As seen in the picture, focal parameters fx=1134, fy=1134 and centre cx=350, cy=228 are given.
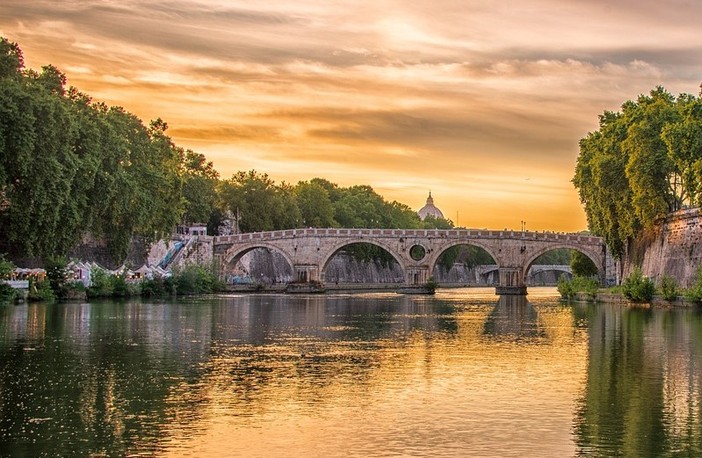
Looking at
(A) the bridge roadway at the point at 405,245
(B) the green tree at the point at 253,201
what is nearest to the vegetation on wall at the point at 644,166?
(A) the bridge roadway at the point at 405,245

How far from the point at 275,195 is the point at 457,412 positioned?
91.4 metres

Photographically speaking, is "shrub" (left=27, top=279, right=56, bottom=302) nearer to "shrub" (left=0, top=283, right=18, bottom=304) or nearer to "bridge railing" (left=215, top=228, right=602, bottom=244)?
"shrub" (left=0, top=283, right=18, bottom=304)

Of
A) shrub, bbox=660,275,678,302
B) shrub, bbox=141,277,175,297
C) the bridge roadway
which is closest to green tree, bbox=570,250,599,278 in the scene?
the bridge roadway

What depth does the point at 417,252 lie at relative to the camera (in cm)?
10131

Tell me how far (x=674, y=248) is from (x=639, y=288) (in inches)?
191

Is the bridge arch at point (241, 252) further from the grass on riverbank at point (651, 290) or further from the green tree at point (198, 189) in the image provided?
the grass on riverbank at point (651, 290)

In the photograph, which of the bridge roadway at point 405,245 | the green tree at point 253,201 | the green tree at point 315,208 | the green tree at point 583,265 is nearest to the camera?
the green tree at point 583,265

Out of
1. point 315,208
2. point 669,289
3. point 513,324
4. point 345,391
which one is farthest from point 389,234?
point 345,391

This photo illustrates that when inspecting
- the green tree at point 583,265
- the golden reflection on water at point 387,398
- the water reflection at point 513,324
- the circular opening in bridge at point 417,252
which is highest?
the circular opening in bridge at point 417,252

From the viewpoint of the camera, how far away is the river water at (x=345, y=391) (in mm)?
15305

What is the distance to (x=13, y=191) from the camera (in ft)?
165

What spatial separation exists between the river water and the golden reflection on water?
4 cm

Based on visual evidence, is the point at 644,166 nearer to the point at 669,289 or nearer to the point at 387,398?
the point at 669,289

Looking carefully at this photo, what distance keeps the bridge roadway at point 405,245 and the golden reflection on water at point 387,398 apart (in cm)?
6033
